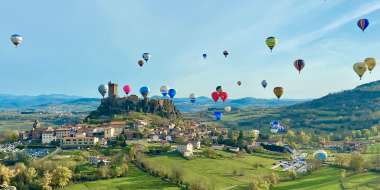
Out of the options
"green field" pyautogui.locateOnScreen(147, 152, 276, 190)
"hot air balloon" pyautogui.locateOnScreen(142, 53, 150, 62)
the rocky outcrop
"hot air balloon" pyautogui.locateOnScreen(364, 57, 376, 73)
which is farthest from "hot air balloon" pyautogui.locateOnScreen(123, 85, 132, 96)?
"hot air balloon" pyautogui.locateOnScreen(364, 57, 376, 73)

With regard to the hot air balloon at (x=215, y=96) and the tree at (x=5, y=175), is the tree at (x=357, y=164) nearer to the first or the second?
the hot air balloon at (x=215, y=96)

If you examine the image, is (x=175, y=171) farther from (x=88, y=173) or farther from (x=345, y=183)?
(x=345, y=183)

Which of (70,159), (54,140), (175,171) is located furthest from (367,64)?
(54,140)

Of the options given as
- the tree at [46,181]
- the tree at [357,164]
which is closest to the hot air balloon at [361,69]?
the tree at [357,164]

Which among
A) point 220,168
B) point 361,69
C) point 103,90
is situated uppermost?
point 361,69

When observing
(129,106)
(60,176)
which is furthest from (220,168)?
(129,106)

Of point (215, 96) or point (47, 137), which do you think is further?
point (47, 137)

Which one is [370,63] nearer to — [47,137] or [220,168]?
[220,168]
